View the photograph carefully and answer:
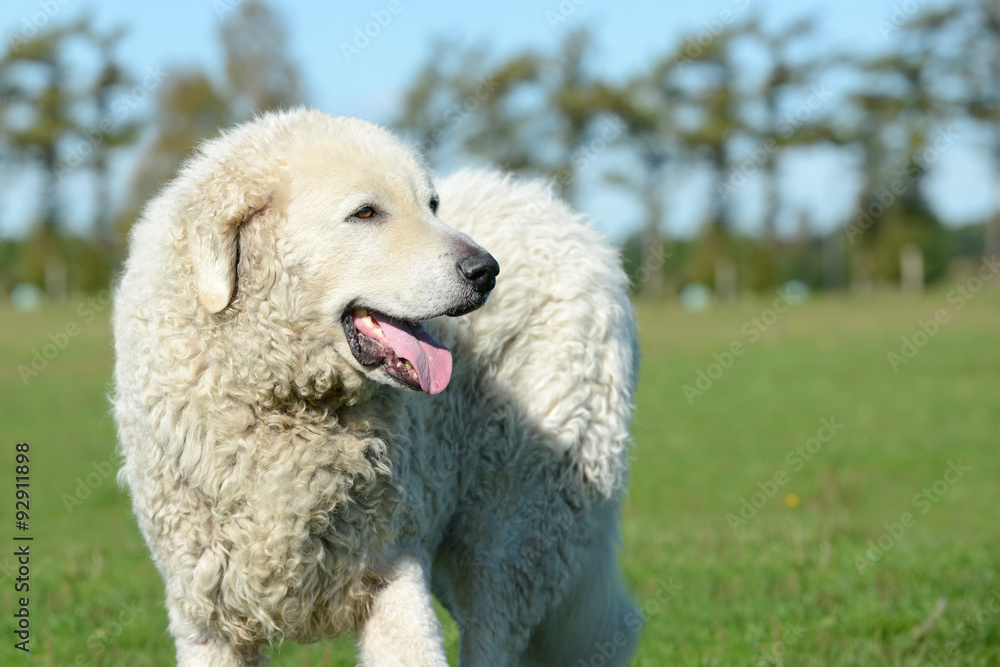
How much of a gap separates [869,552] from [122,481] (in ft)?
15.1

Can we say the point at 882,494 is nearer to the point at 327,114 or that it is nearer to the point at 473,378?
the point at 473,378

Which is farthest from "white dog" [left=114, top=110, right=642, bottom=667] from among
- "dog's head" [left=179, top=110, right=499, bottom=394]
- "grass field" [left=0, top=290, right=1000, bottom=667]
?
"grass field" [left=0, top=290, right=1000, bottom=667]

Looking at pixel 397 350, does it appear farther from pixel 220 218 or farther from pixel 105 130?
pixel 105 130

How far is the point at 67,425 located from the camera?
1341cm

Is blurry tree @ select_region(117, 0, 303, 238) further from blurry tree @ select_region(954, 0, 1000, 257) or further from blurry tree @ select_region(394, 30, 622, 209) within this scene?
blurry tree @ select_region(954, 0, 1000, 257)

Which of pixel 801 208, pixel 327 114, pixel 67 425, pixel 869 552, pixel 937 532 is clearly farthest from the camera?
pixel 801 208

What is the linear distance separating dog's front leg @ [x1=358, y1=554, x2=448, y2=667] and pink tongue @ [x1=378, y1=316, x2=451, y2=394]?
598 mm

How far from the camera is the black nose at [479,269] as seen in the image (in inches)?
115

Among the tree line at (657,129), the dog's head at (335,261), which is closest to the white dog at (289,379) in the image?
the dog's head at (335,261)

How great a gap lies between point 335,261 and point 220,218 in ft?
1.19

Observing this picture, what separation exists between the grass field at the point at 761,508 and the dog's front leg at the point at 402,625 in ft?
1.57

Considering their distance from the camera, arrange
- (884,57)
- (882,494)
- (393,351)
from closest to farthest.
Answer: (393,351), (882,494), (884,57)

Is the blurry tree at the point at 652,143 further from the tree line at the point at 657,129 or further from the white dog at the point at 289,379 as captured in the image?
the white dog at the point at 289,379

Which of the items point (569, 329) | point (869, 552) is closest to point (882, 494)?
point (869, 552)
